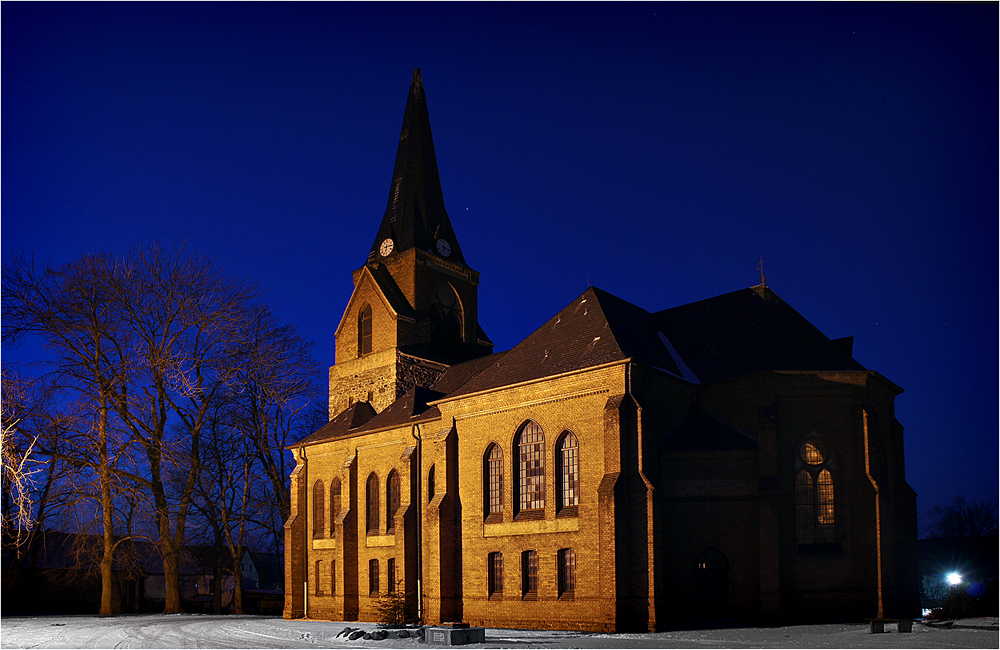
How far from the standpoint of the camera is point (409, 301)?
44.1 m

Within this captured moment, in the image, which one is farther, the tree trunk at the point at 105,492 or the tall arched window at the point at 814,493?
the tree trunk at the point at 105,492

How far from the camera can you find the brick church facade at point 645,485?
26.3 m

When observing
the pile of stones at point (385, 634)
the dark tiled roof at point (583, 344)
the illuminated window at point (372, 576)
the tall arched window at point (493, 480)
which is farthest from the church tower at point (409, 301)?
the pile of stones at point (385, 634)

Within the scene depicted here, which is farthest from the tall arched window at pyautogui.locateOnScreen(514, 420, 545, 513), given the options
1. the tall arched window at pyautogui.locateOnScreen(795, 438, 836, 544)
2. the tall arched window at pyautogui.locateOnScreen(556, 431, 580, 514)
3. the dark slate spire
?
the dark slate spire

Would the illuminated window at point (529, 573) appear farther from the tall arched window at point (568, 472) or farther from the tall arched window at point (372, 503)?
the tall arched window at point (372, 503)

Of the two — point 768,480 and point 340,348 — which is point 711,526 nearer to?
point 768,480

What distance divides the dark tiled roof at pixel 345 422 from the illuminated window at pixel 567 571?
48.1 ft

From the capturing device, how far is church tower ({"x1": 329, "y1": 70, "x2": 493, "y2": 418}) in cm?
4269

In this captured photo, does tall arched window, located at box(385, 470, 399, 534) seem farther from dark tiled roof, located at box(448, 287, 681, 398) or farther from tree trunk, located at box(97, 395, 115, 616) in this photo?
tree trunk, located at box(97, 395, 115, 616)

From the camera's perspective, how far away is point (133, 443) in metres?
35.8

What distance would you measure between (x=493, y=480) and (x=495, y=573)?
125 inches

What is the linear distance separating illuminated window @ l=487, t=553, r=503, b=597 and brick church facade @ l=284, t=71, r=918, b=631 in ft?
0.17

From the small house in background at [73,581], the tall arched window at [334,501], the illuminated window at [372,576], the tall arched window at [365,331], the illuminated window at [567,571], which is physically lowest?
the small house in background at [73,581]

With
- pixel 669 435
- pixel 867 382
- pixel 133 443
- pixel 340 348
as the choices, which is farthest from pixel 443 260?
pixel 867 382
